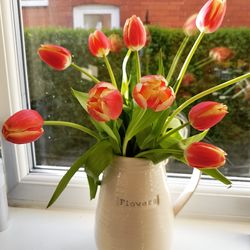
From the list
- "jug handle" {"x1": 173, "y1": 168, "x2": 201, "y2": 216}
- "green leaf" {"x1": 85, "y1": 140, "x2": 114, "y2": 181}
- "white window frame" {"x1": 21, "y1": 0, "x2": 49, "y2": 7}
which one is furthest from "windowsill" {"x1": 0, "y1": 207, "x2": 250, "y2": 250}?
"white window frame" {"x1": 21, "y1": 0, "x2": 49, "y2": 7}

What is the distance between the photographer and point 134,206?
54cm

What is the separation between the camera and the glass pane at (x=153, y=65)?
738 mm

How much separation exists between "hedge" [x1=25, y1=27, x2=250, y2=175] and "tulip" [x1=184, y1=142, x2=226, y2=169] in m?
0.31

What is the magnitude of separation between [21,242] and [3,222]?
7 cm

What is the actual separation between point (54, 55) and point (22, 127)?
4.7 inches

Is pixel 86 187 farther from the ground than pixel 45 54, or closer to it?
closer to it

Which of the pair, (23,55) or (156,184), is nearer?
(156,184)

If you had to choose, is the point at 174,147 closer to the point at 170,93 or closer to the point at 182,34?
the point at 170,93

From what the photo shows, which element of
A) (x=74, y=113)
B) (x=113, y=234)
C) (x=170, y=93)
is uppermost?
(x=170, y=93)

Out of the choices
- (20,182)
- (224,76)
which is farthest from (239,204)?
(20,182)

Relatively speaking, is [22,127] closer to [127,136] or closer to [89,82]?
[127,136]

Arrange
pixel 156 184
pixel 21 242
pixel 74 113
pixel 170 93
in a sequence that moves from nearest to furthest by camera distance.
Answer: pixel 170 93 < pixel 156 184 < pixel 21 242 < pixel 74 113

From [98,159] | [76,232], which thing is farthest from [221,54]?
[76,232]

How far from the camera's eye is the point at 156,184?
21.9 inches
